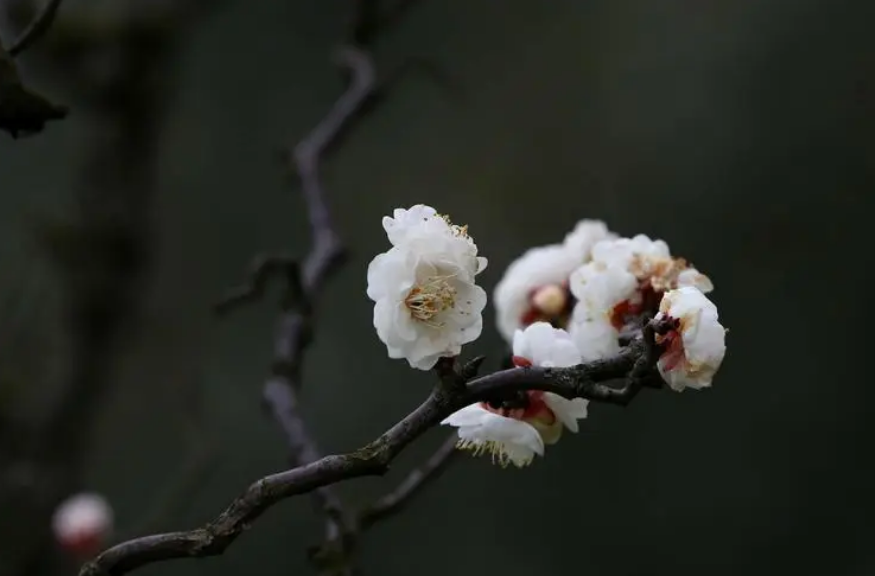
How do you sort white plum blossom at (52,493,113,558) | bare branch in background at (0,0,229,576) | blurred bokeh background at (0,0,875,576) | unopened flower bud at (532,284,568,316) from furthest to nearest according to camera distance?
blurred bokeh background at (0,0,875,576) → bare branch in background at (0,0,229,576) → white plum blossom at (52,493,113,558) → unopened flower bud at (532,284,568,316)

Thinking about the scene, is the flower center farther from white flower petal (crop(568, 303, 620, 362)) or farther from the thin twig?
the thin twig

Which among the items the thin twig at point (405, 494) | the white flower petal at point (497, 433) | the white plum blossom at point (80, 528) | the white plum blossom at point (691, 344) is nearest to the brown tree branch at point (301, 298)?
the thin twig at point (405, 494)

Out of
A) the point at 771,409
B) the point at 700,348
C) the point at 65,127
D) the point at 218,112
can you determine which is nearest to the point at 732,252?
→ the point at 771,409

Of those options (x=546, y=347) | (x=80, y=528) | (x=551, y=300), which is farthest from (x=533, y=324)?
(x=80, y=528)

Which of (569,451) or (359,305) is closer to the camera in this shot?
(569,451)

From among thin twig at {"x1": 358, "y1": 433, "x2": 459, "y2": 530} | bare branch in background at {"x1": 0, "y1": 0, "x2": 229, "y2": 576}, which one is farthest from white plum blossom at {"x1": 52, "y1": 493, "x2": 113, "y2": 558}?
thin twig at {"x1": 358, "y1": 433, "x2": 459, "y2": 530}

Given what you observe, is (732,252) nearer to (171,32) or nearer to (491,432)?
(171,32)

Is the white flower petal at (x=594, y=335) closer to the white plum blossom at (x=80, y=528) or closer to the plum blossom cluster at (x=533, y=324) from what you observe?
the plum blossom cluster at (x=533, y=324)
